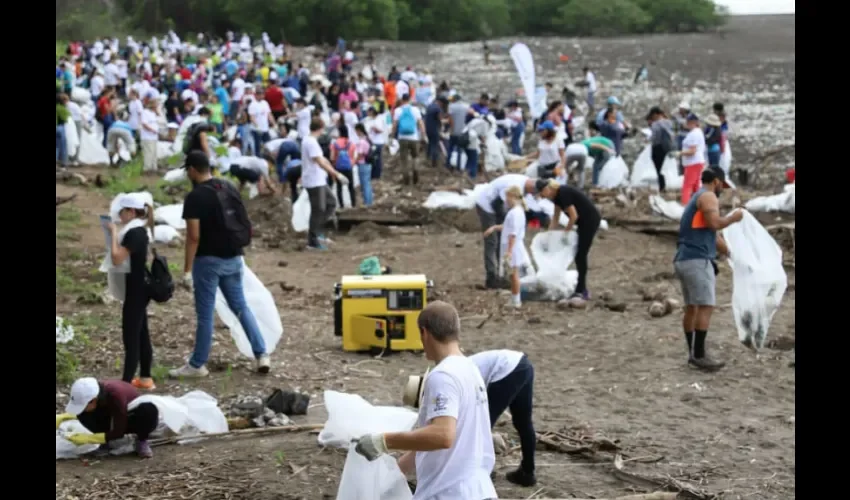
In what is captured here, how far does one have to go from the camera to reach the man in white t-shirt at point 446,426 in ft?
Answer: 13.3

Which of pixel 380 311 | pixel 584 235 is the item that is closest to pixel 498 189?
pixel 584 235

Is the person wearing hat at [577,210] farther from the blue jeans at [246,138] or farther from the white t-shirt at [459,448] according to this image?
the blue jeans at [246,138]

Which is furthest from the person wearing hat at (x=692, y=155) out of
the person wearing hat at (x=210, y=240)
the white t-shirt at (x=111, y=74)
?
the white t-shirt at (x=111, y=74)

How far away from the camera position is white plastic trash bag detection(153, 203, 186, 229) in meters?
14.6

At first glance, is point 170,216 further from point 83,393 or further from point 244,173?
point 83,393

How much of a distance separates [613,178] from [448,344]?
14.1 meters

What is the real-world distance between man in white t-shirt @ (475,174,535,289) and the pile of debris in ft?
14.6

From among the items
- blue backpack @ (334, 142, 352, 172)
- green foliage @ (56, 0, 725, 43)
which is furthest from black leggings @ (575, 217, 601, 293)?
green foliage @ (56, 0, 725, 43)

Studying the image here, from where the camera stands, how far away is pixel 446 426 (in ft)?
13.2

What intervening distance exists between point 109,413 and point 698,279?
4631 millimetres

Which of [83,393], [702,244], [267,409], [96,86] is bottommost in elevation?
[267,409]

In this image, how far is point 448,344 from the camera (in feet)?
13.7
